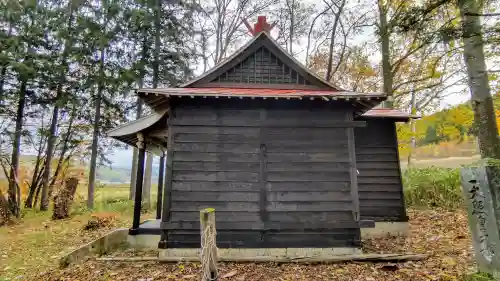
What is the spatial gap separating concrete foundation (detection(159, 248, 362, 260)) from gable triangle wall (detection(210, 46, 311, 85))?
14.5 feet

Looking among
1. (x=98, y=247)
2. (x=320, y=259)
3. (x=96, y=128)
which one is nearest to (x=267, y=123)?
(x=320, y=259)

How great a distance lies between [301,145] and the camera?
6559 mm

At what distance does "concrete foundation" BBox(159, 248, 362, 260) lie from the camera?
6.16 m

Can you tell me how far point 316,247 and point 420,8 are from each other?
5606 millimetres

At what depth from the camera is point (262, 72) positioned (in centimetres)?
766

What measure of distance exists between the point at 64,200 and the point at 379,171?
520 inches

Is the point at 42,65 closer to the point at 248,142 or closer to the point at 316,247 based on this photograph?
the point at 248,142

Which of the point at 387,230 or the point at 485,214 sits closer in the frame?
the point at 485,214

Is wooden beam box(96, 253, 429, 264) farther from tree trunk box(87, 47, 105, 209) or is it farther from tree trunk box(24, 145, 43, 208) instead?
tree trunk box(24, 145, 43, 208)

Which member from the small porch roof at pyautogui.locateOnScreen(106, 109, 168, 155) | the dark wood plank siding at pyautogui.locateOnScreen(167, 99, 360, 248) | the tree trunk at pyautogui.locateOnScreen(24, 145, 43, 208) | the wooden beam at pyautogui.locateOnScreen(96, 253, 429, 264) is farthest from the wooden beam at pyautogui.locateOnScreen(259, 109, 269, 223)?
the tree trunk at pyautogui.locateOnScreen(24, 145, 43, 208)

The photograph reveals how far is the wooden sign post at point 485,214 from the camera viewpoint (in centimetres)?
407

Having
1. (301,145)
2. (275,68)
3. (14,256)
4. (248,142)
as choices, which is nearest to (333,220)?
(301,145)

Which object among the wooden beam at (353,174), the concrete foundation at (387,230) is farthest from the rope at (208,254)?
the concrete foundation at (387,230)

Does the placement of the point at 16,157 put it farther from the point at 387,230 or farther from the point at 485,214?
the point at 485,214
